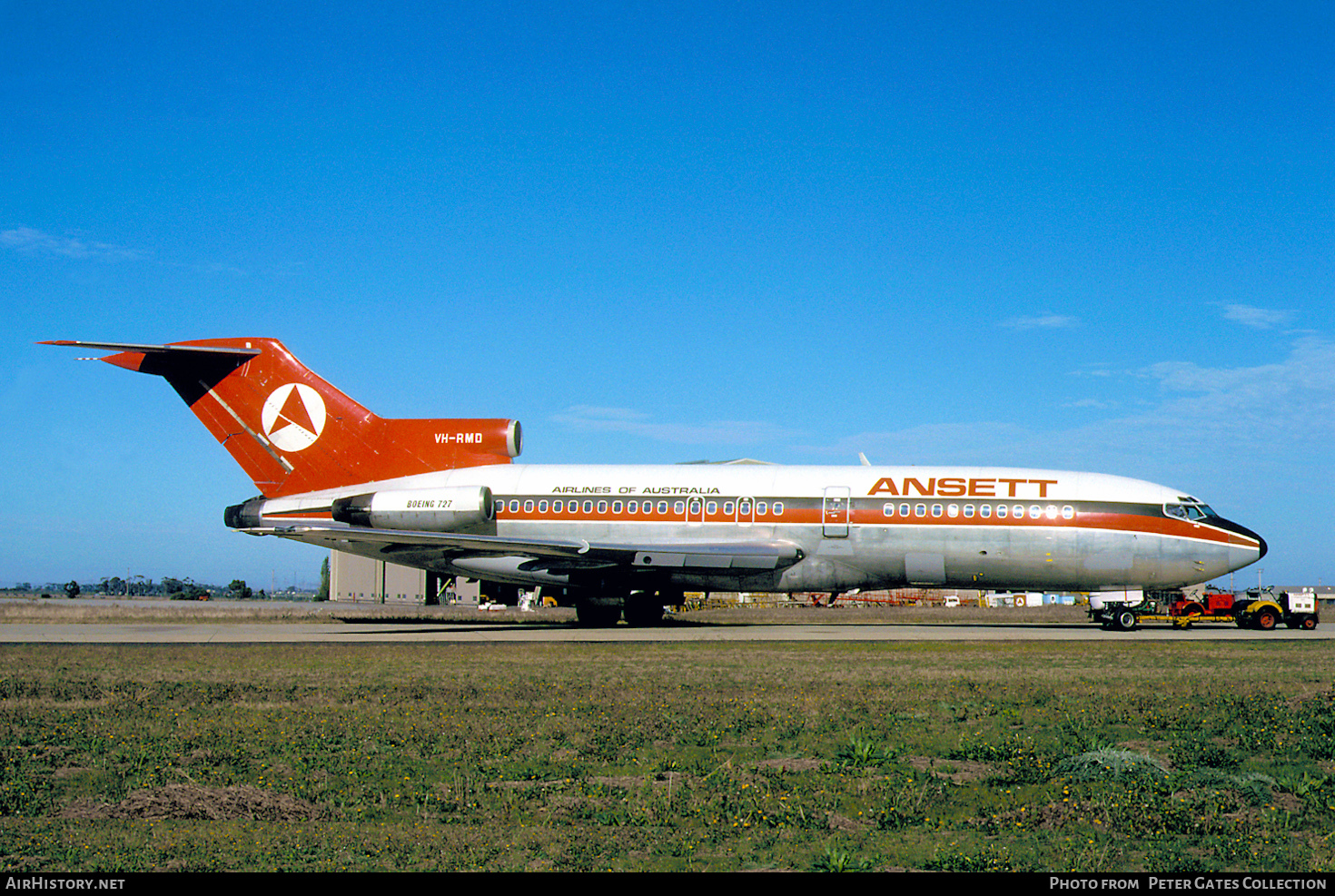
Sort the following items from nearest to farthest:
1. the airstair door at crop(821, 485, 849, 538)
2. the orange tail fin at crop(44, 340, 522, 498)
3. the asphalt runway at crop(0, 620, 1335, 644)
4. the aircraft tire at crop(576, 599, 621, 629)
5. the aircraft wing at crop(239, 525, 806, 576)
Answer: the asphalt runway at crop(0, 620, 1335, 644), the aircraft wing at crop(239, 525, 806, 576), the airstair door at crop(821, 485, 849, 538), the aircraft tire at crop(576, 599, 621, 629), the orange tail fin at crop(44, 340, 522, 498)

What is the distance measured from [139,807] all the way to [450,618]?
30.5m

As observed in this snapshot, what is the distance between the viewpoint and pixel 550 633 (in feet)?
94.0

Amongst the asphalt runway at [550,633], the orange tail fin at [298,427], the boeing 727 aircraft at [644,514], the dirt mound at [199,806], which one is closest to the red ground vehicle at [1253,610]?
the asphalt runway at [550,633]

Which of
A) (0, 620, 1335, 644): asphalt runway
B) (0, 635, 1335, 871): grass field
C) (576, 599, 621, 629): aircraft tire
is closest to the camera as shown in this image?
(0, 635, 1335, 871): grass field

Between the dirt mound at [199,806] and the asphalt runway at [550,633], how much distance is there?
16.4 m

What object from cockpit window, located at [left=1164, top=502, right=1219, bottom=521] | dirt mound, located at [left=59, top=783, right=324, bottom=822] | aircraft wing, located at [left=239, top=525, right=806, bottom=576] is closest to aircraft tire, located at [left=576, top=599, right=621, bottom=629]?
aircraft wing, located at [left=239, top=525, right=806, bottom=576]

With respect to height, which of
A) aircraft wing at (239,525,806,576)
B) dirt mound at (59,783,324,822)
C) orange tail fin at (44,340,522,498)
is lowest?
dirt mound at (59,783,324,822)

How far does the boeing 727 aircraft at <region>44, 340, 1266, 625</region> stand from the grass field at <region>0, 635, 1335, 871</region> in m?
13.2

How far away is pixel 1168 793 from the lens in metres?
8.47

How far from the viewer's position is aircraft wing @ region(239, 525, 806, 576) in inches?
1182

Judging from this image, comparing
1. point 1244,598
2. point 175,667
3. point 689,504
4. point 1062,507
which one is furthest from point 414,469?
point 1244,598

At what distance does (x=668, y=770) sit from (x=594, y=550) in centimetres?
2123

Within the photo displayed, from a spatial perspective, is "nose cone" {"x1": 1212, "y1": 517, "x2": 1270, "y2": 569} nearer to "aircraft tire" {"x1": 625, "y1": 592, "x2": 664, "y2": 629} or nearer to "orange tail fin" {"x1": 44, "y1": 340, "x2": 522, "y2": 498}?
"aircraft tire" {"x1": 625, "y1": 592, "x2": 664, "y2": 629}

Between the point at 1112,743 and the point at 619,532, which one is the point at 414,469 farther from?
the point at 1112,743
